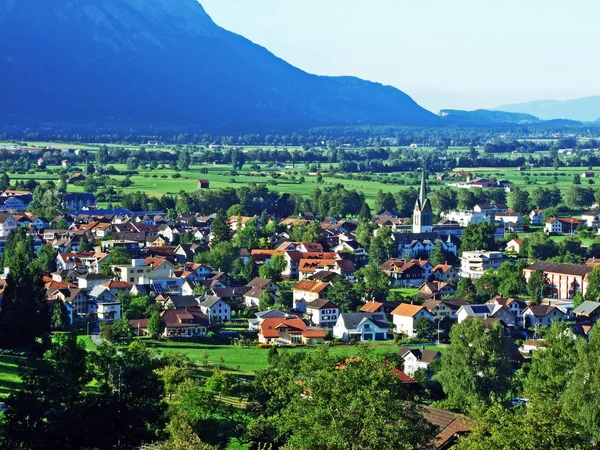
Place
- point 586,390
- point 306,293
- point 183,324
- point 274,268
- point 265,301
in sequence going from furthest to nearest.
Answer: point 274,268, point 306,293, point 265,301, point 183,324, point 586,390

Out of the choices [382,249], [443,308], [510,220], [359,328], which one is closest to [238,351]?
[359,328]

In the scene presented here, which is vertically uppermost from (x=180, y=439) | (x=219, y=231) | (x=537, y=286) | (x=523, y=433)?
(x=523, y=433)

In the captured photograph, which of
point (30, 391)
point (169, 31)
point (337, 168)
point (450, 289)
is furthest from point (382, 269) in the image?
point (169, 31)

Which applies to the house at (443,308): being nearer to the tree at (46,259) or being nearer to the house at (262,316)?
the house at (262,316)

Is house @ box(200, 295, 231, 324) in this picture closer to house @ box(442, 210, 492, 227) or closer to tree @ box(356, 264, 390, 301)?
tree @ box(356, 264, 390, 301)

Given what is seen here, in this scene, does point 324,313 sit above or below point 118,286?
below

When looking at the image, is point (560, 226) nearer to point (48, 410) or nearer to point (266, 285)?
point (266, 285)

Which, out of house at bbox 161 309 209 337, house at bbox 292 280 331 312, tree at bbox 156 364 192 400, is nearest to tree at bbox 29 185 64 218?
house at bbox 292 280 331 312
